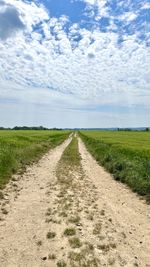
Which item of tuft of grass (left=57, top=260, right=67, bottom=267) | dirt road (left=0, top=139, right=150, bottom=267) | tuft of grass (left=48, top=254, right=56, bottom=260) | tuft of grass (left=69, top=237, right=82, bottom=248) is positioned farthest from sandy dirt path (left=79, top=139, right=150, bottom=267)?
tuft of grass (left=48, top=254, right=56, bottom=260)

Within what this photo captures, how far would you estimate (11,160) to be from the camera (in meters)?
20.8

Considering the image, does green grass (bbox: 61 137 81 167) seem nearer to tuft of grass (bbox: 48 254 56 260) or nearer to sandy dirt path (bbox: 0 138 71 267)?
sandy dirt path (bbox: 0 138 71 267)

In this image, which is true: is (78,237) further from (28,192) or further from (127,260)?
(28,192)

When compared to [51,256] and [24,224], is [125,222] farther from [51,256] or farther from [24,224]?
[51,256]

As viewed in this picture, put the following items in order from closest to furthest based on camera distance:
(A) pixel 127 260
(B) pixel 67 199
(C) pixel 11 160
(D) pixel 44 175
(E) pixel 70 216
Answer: (A) pixel 127 260, (E) pixel 70 216, (B) pixel 67 199, (D) pixel 44 175, (C) pixel 11 160

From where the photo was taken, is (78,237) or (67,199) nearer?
(78,237)

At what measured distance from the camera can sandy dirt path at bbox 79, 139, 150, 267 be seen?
7.36 m

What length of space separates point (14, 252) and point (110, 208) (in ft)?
17.4

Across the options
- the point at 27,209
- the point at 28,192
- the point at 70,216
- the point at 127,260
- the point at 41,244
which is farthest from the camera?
the point at 28,192

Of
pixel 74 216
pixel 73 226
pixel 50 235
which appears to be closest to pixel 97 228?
pixel 73 226

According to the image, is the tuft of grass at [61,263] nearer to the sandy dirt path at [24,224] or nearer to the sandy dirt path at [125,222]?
the sandy dirt path at [24,224]

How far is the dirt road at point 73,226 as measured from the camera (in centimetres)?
711

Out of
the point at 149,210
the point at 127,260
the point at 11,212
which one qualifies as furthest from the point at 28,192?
the point at 127,260

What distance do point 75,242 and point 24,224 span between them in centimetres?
233
